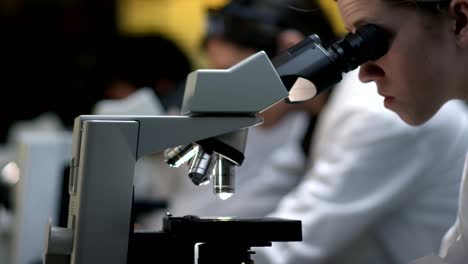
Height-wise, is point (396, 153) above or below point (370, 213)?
above

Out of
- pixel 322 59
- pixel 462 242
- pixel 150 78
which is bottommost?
pixel 462 242

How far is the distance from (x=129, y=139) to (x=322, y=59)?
27cm

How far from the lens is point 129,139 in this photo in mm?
1045

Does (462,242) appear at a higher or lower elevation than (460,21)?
lower

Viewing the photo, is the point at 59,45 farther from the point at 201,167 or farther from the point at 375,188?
the point at 201,167

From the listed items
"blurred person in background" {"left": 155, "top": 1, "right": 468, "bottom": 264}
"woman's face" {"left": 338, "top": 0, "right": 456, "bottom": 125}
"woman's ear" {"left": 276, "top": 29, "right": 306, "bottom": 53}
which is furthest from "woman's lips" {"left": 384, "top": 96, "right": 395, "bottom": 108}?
"woman's ear" {"left": 276, "top": 29, "right": 306, "bottom": 53}

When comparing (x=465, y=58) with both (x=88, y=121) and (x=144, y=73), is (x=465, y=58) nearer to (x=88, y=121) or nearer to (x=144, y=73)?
(x=88, y=121)

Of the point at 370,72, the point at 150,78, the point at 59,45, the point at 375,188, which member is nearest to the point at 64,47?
the point at 59,45

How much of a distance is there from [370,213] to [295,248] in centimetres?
18

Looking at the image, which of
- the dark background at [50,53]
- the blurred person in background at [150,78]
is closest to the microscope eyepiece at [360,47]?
the blurred person in background at [150,78]

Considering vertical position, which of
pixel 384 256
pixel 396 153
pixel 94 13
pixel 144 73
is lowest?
pixel 384 256

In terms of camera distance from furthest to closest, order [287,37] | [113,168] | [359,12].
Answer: [287,37] < [359,12] < [113,168]

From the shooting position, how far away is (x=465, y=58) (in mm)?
1111

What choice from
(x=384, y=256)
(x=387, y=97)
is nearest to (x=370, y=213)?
(x=384, y=256)
